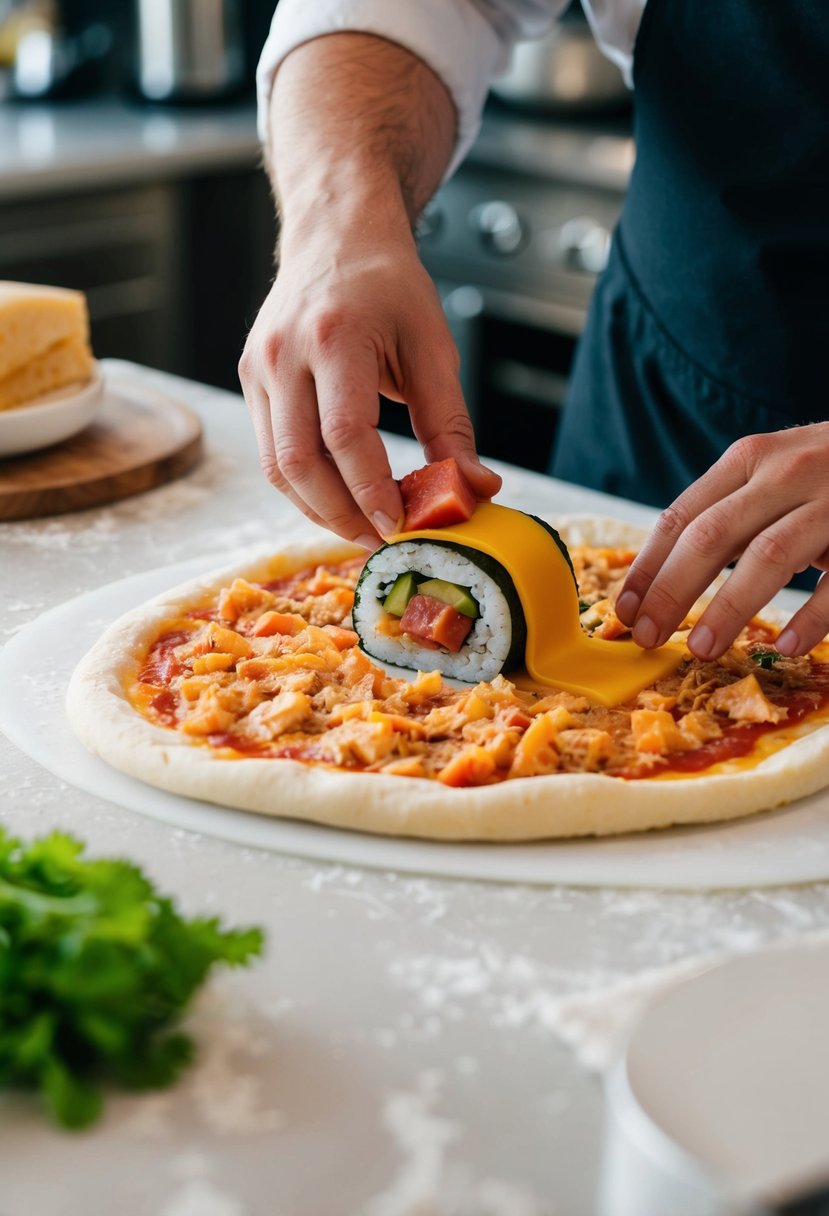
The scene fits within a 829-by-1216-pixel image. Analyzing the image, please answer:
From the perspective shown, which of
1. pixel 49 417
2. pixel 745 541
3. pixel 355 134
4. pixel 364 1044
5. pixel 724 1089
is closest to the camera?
pixel 724 1089

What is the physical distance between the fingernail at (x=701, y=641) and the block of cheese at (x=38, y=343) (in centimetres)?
139

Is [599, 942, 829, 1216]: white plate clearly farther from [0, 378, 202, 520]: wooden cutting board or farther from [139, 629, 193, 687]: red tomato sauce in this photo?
[0, 378, 202, 520]: wooden cutting board

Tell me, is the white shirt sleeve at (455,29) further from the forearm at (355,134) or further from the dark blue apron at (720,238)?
the dark blue apron at (720,238)

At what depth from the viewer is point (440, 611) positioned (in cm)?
177

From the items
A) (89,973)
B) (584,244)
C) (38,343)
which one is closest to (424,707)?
(89,973)

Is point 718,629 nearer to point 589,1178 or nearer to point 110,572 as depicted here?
point 589,1178

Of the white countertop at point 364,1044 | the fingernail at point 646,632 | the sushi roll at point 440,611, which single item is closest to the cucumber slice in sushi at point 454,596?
the sushi roll at point 440,611

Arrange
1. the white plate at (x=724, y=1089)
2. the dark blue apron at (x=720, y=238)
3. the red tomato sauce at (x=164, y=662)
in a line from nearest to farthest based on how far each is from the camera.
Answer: the white plate at (x=724, y=1089) < the red tomato sauce at (x=164, y=662) < the dark blue apron at (x=720, y=238)

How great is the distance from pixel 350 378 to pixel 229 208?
3.07 m

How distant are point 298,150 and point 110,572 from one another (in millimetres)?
716

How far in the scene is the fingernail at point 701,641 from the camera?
1632 mm

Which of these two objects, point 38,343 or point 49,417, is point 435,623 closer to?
point 49,417

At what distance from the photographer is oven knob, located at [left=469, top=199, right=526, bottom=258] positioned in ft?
13.3

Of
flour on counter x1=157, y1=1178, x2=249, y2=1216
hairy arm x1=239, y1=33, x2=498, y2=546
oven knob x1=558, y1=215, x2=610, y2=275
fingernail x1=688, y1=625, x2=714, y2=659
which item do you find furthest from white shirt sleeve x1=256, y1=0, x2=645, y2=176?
flour on counter x1=157, y1=1178, x2=249, y2=1216
